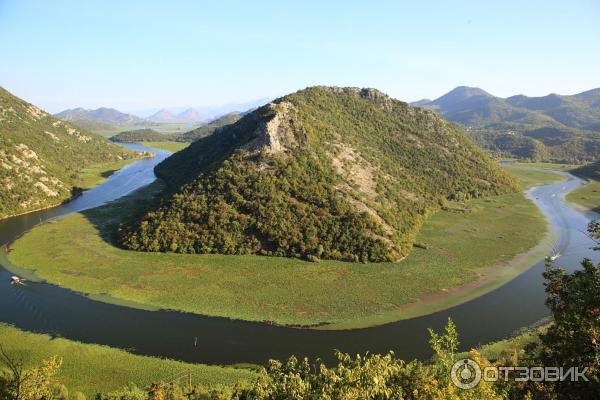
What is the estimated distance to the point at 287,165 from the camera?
113 metres

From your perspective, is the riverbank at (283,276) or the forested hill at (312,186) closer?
the riverbank at (283,276)

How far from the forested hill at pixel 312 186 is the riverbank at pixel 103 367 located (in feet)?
119

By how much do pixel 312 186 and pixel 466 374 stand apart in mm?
82401

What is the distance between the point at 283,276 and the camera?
271 ft

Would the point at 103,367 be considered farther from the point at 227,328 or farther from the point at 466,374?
the point at 466,374

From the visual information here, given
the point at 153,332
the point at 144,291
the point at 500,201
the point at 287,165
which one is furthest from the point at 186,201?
the point at 500,201

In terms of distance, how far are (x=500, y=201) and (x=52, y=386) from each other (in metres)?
153

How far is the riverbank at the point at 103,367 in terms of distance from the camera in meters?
52.1
